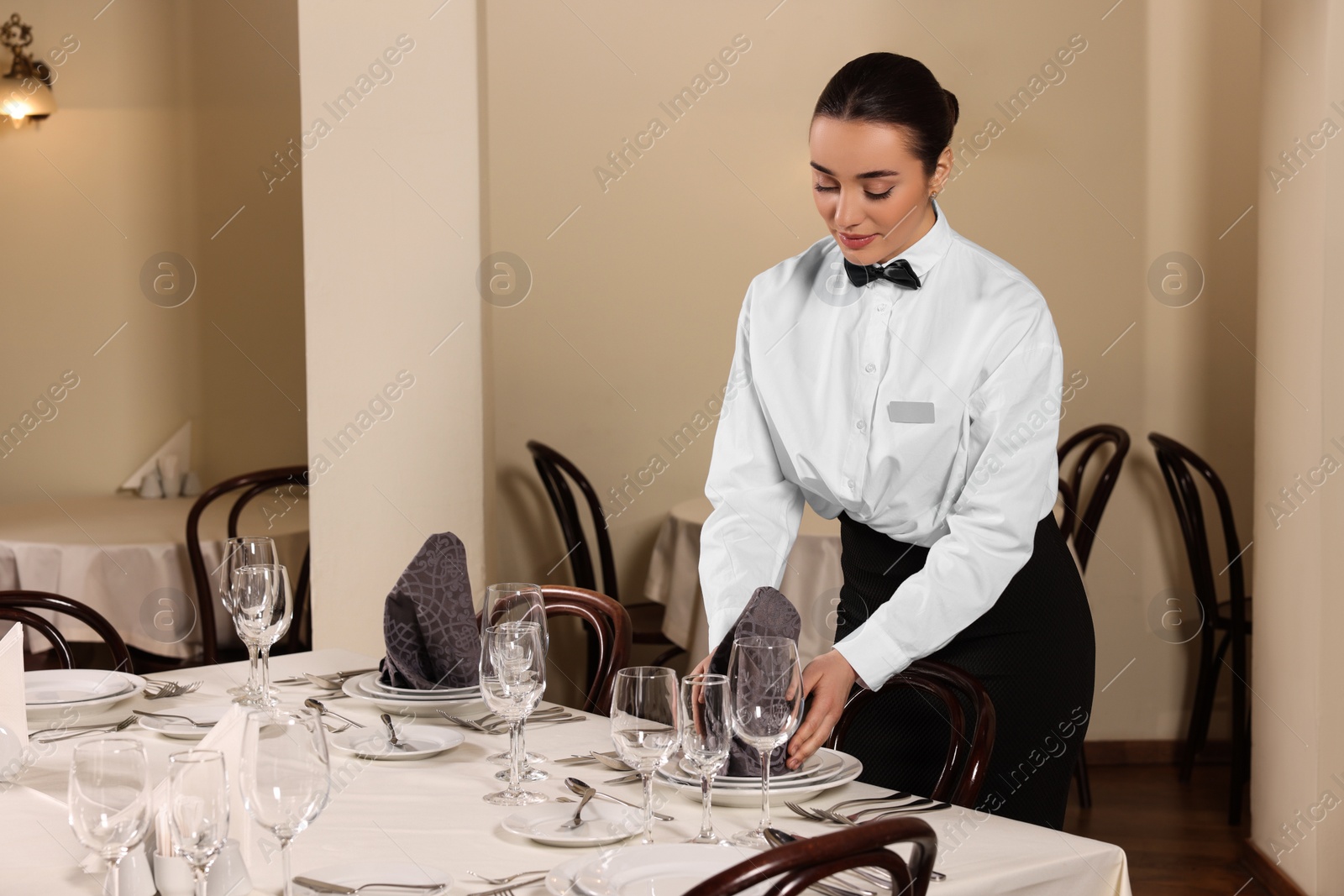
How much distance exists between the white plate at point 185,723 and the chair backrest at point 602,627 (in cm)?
53

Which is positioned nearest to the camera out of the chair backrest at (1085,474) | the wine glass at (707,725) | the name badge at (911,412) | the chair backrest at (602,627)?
the wine glass at (707,725)

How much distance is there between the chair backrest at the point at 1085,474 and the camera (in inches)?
156

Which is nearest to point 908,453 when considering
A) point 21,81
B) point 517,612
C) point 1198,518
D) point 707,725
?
point 517,612

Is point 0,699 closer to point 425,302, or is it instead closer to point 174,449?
point 425,302

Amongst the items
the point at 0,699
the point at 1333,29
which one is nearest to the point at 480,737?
the point at 0,699

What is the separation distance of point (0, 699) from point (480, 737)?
0.57 metres

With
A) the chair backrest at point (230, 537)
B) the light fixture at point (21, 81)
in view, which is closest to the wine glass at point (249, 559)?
the chair backrest at point (230, 537)

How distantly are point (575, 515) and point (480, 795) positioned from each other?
8.71 feet

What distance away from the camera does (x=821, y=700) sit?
1.55 meters

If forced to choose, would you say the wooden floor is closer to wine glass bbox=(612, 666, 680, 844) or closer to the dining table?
the dining table

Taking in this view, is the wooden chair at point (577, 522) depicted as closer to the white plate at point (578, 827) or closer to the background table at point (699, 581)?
the background table at point (699, 581)

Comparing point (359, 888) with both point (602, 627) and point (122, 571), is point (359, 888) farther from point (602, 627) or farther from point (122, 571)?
point (122, 571)

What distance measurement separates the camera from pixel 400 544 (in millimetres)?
2977

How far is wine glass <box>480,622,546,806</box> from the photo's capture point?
1.44m
